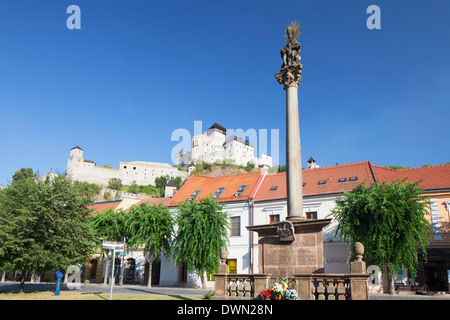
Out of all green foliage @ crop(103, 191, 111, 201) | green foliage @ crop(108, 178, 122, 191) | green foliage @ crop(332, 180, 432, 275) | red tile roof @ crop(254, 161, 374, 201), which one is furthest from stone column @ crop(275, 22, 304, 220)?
green foliage @ crop(108, 178, 122, 191)

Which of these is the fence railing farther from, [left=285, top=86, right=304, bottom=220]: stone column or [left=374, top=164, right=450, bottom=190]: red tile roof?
[left=374, top=164, right=450, bottom=190]: red tile roof

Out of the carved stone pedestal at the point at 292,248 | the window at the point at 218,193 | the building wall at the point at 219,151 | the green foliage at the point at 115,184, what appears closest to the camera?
the carved stone pedestal at the point at 292,248

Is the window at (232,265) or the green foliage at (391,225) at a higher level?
the green foliage at (391,225)

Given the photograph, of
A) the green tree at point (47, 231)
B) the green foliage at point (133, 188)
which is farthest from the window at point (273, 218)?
the green foliage at point (133, 188)

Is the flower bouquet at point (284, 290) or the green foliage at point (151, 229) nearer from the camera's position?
the flower bouquet at point (284, 290)

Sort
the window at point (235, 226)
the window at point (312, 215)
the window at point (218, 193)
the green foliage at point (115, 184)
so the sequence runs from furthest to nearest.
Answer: the green foliage at point (115, 184), the window at point (218, 193), the window at point (235, 226), the window at point (312, 215)

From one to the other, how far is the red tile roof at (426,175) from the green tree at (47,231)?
70.6 ft

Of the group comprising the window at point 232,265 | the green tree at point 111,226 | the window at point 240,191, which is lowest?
the window at point 232,265

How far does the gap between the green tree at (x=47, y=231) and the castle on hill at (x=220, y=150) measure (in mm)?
110311

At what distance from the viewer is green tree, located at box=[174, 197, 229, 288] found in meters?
26.1

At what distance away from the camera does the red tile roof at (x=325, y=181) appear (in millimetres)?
28359

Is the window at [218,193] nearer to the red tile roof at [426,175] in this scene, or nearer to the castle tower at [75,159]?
the red tile roof at [426,175]

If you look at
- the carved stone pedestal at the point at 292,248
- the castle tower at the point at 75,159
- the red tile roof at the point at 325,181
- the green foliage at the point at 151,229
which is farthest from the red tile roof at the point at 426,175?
the castle tower at the point at 75,159
